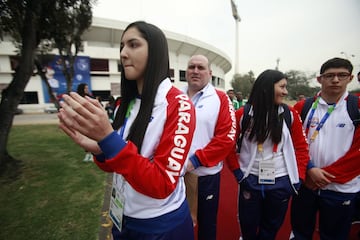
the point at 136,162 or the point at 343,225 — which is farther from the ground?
the point at 136,162

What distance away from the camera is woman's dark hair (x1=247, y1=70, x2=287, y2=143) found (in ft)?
6.20

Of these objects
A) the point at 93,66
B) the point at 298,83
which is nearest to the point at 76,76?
the point at 93,66

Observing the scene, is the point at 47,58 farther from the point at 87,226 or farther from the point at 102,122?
the point at 102,122

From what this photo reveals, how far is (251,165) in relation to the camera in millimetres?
1963

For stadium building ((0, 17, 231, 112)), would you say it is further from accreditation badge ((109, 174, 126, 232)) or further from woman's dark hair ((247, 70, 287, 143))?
accreditation badge ((109, 174, 126, 232))

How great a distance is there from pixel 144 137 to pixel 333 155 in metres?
1.96

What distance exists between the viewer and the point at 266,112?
193cm

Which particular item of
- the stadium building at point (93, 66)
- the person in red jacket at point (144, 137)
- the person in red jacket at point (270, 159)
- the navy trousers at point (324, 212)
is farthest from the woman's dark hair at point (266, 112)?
the stadium building at point (93, 66)

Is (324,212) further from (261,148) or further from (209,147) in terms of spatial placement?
(209,147)

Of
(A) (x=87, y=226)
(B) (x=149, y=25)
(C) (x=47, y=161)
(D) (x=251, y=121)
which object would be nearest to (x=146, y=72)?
(B) (x=149, y=25)

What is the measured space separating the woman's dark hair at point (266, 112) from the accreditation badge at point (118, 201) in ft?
4.47

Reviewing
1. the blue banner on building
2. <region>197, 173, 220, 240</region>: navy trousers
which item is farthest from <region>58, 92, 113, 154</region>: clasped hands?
the blue banner on building

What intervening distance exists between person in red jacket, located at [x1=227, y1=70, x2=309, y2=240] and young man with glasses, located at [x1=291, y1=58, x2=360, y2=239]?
0.19m

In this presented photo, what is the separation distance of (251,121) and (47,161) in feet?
18.7
